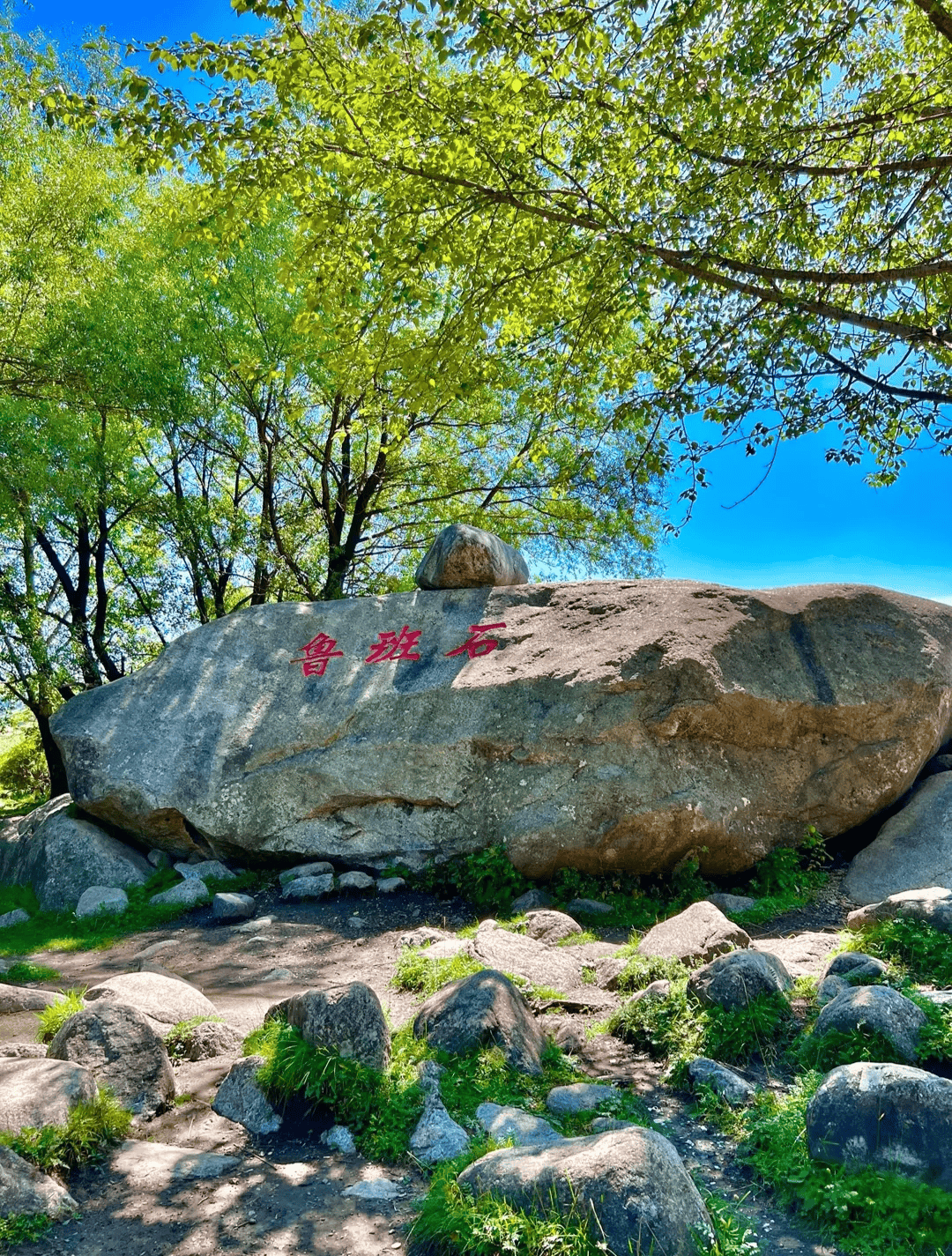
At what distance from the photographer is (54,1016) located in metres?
6.19

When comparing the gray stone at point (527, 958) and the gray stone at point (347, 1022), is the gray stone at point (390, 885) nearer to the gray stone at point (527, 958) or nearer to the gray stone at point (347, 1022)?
the gray stone at point (527, 958)

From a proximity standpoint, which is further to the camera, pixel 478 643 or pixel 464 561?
pixel 464 561

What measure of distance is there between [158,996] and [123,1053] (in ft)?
3.55

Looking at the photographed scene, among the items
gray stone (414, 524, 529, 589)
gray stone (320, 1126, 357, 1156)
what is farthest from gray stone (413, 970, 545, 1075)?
gray stone (414, 524, 529, 589)

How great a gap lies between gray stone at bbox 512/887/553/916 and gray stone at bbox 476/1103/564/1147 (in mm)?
4898

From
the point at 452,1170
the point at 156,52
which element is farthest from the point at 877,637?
the point at 156,52

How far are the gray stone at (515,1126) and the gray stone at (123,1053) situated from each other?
6.29 feet

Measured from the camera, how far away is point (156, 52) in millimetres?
8094

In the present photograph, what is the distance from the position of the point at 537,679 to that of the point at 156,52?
289 inches

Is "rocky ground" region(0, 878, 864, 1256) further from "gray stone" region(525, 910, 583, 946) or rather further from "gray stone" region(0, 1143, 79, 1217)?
"gray stone" region(525, 910, 583, 946)

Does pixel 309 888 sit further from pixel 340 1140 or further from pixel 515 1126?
pixel 515 1126

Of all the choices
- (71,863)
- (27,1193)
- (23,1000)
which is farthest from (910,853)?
(71,863)

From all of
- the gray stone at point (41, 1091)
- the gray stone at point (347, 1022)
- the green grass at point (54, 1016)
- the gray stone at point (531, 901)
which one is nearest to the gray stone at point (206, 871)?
the gray stone at point (531, 901)

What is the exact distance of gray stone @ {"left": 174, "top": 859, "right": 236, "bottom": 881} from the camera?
1161 centimetres
